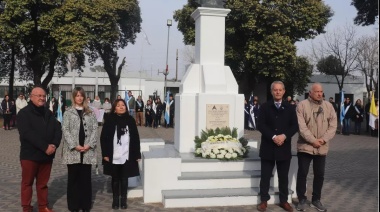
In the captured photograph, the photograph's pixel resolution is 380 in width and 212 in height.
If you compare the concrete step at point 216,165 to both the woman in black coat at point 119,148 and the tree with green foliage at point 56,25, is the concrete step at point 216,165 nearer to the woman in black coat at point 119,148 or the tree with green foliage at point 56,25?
the woman in black coat at point 119,148

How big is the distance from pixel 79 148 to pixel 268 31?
24619 mm

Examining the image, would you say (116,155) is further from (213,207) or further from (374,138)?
(374,138)

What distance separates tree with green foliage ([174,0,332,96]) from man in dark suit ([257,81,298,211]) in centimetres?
2199

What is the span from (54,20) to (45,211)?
22.3 meters

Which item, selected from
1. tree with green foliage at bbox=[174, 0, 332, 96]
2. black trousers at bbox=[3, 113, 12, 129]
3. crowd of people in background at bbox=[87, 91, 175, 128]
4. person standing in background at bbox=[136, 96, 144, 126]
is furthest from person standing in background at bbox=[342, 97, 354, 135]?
black trousers at bbox=[3, 113, 12, 129]

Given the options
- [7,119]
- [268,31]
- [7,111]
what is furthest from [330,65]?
[7,111]

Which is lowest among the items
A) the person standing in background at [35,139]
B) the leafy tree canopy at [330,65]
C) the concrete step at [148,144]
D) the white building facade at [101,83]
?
the concrete step at [148,144]

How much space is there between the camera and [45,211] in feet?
20.5

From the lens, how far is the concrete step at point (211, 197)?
6.77 meters

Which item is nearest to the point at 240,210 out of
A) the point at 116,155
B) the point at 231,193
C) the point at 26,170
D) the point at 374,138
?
the point at 231,193

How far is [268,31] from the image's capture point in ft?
95.1

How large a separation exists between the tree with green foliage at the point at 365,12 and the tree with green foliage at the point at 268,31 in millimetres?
6148

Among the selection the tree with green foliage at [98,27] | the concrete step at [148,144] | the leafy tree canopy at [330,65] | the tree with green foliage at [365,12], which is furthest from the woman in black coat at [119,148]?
the leafy tree canopy at [330,65]

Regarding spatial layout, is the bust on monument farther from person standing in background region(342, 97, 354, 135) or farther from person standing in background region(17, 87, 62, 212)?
person standing in background region(342, 97, 354, 135)
